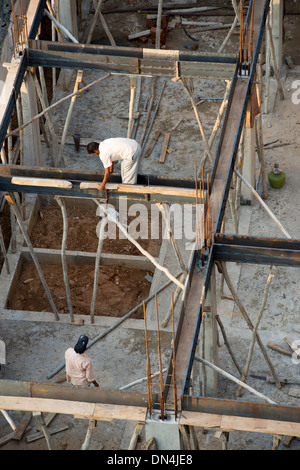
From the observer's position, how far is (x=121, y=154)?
17.6m

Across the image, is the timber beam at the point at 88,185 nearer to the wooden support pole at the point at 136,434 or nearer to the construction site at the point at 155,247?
the construction site at the point at 155,247

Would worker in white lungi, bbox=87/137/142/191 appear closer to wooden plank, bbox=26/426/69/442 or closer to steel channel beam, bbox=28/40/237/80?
steel channel beam, bbox=28/40/237/80

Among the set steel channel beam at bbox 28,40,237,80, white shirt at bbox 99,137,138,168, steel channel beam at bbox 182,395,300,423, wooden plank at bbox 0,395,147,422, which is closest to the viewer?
steel channel beam at bbox 182,395,300,423

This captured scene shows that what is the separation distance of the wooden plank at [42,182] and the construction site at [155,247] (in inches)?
0.9

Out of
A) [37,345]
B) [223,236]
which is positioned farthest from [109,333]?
[223,236]

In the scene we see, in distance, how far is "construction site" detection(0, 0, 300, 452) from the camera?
14328mm

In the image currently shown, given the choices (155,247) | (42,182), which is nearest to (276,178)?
(155,247)

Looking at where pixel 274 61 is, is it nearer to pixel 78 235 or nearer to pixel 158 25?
pixel 158 25

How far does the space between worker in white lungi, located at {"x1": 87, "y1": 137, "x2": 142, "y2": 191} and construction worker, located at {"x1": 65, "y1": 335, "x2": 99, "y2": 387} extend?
101 inches

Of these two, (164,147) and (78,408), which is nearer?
(78,408)

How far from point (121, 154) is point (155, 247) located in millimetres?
4058

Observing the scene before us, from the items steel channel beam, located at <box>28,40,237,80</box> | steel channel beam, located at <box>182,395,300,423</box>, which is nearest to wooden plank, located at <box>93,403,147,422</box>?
steel channel beam, located at <box>182,395,300,423</box>

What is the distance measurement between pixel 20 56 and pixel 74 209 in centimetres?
382
